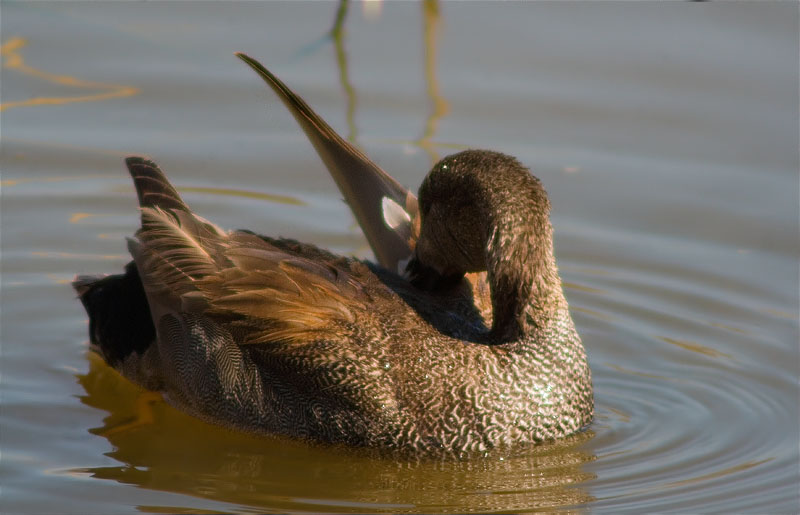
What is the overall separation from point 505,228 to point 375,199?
1196mm

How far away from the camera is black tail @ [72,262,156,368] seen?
8.14 metres

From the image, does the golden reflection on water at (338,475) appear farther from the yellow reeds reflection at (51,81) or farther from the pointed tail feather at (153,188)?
the yellow reeds reflection at (51,81)

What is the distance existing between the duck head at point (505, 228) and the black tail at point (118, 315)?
1.83 meters

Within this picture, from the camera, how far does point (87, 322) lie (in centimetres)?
915

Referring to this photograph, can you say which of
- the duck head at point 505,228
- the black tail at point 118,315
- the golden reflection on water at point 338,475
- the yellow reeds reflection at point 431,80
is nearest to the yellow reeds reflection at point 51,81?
the yellow reeds reflection at point 431,80

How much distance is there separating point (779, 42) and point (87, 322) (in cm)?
642

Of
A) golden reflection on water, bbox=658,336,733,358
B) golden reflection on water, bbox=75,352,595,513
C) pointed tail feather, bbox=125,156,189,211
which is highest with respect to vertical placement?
pointed tail feather, bbox=125,156,189,211

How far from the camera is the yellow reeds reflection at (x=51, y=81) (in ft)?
37.7

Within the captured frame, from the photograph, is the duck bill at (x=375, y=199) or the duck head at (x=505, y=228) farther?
the duck bill at (x=375, y=199)

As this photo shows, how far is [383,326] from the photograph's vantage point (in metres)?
7.20

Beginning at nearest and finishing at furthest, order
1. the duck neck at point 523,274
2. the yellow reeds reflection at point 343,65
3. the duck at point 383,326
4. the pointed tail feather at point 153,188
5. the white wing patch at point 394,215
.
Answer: the duck at point 383,326
the duck neck at point 523,274
the pointed tail feather at point 153,188
the white wing patch at point 394,215
the yellow reeds reflection at point 343,65

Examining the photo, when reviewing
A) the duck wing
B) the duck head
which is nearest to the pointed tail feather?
the duck wing

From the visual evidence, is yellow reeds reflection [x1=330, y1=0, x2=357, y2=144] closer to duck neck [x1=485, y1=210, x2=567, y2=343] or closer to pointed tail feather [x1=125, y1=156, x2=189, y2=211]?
pointed tail feather [x1=125, y1=156, x2=189, y2=211]

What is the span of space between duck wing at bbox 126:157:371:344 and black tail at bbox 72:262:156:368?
338mm
